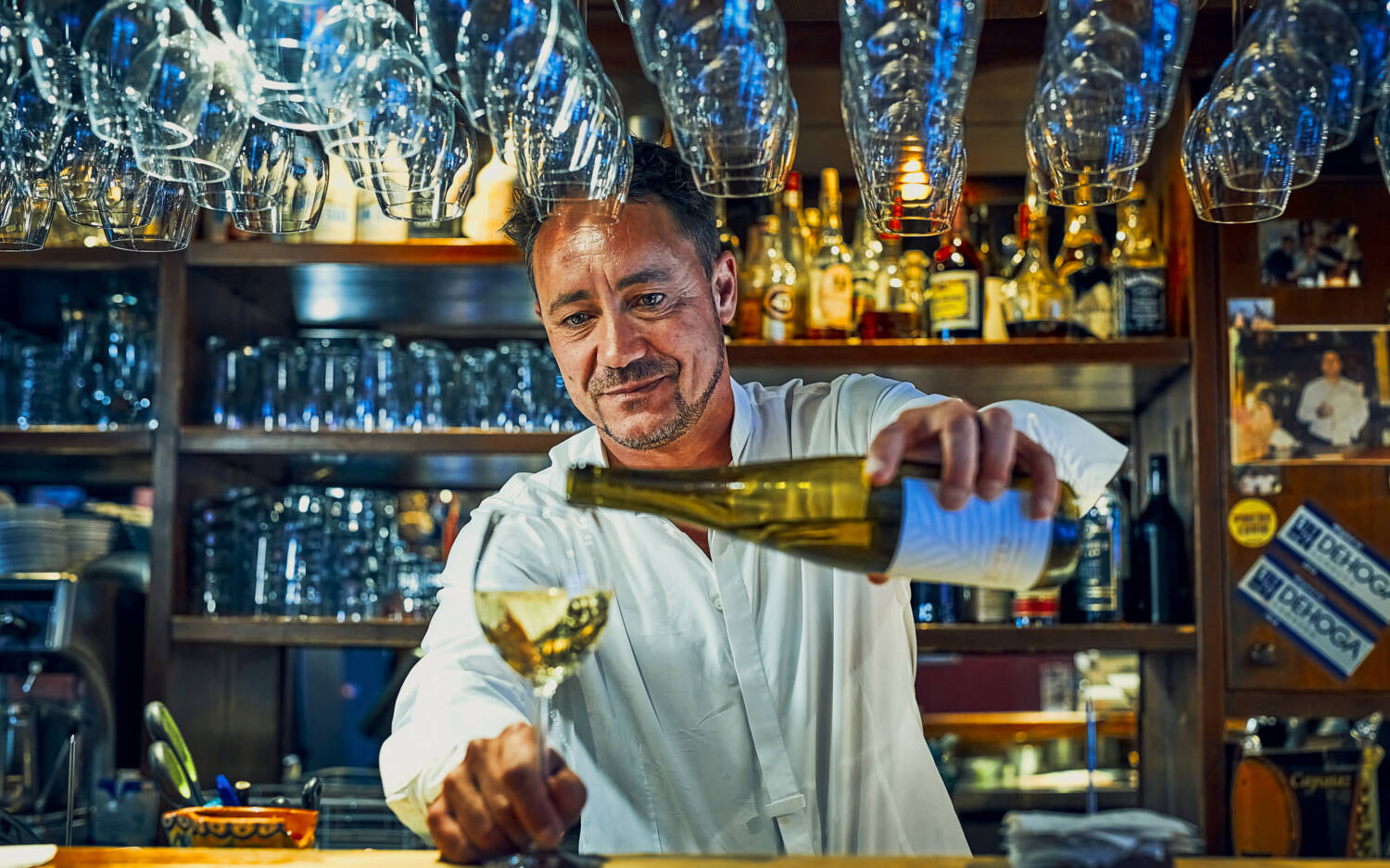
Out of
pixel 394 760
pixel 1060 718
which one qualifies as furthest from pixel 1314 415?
pixel 394 760

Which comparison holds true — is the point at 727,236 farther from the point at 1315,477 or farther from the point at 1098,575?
the point at 1315,477

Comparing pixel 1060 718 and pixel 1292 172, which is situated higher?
pixel 1292 172

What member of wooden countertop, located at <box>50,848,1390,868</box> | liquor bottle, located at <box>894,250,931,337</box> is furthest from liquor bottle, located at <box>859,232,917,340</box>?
wooden countertop, located at <box>50,848,1390,868</box>

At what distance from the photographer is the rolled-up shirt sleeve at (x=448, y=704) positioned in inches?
40.2

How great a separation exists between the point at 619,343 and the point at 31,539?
1.45m

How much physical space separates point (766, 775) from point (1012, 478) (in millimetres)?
602

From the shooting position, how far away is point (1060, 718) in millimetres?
3182

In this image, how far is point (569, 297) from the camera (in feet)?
4.91

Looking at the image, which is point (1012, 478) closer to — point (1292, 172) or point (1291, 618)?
point (1292, 172)

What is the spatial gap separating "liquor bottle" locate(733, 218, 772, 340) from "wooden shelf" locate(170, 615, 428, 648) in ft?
2.42

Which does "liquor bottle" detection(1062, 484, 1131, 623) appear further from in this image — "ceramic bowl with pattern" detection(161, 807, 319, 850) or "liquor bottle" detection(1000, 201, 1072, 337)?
"ceramic bowl with pattern" detection(161, 807, 319, 850)

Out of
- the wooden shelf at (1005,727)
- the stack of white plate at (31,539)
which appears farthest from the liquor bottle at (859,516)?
the wooden shelf at (1005,727)

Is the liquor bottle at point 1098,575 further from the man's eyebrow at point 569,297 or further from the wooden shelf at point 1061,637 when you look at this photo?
the man's eyebrow at point 569,297

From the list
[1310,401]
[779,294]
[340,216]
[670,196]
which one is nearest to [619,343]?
[670,196]
